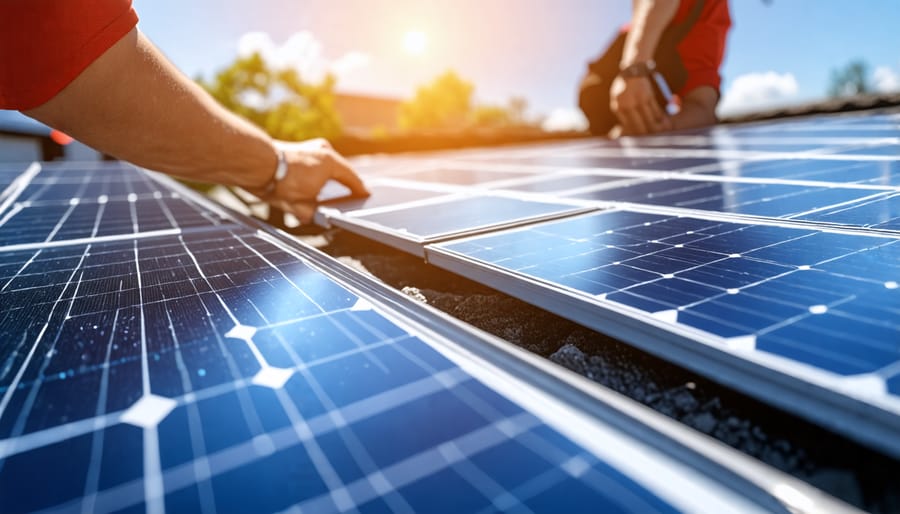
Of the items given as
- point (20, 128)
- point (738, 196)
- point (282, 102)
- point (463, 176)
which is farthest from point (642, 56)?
point (282, 102)

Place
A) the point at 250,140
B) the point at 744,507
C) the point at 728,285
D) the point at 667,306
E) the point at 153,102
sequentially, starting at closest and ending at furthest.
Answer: the point at 744,507 < the point at 667,306 < the point at 728,285 < the point at 153,102 < the point at 250,140

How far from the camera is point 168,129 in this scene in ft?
7.13

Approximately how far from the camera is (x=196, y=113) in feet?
7.45

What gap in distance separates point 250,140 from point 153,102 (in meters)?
0.67

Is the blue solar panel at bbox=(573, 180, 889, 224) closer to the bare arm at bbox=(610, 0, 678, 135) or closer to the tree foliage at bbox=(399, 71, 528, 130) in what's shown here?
the bare arm at bbox=(610, 0, 678, 135)

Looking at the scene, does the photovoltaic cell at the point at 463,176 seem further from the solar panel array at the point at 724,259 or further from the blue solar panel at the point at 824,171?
the blue solar panel at the point at 824,171

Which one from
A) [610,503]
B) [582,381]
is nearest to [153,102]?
[582,381]

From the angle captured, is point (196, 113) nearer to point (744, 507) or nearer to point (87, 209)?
point (87, 209)

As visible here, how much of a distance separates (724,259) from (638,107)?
6094 mm

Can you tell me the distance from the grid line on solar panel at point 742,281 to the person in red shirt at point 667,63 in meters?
5.37

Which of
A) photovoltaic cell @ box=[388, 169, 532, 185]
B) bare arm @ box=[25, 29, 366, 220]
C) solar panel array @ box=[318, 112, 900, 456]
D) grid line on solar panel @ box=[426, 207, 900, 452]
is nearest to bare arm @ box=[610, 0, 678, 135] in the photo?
photovoltaic cell @ box=[388, 169, 532, 185]

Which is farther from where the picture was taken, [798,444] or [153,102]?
[153,102]

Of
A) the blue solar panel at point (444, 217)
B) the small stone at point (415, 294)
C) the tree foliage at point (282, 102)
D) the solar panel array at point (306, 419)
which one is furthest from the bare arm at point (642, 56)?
the tree foliage at point (282, 102)

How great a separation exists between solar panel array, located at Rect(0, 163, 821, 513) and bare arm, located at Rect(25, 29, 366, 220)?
744 mm
